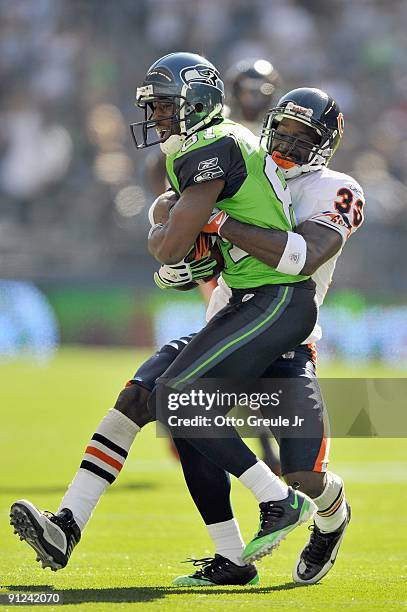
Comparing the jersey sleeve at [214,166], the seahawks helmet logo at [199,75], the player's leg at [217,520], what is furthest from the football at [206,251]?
the player's leg at [217,520]

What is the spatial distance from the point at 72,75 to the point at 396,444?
11.0m

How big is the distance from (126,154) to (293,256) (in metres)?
14.3

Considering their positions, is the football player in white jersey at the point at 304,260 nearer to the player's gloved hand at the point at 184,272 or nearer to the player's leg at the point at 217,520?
the player's leg at the point at 217,520

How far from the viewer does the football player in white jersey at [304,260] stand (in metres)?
5.42

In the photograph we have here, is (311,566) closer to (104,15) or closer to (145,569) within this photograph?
(145,569)

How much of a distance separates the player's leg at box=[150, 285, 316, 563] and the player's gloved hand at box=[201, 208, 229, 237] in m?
0.32

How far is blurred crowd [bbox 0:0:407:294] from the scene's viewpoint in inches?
719

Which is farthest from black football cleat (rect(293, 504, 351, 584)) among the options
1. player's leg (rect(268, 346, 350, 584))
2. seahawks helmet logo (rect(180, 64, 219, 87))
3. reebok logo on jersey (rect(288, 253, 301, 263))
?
seahawks helmet logo (rect(180, 64, 219, 87))

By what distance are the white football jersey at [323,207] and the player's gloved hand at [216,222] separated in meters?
0.43

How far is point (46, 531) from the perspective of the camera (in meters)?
5.27

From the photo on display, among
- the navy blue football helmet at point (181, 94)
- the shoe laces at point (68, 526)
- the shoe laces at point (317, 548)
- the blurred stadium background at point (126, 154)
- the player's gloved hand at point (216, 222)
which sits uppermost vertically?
the navy blue football helmet at point (181, 94)

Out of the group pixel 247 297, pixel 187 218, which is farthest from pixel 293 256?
pixel 187 218

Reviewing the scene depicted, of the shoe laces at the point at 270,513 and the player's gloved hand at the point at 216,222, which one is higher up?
the player's gloved hand at the point at 216,222

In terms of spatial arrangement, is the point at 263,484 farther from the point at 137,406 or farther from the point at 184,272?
the point at 184,272
